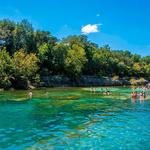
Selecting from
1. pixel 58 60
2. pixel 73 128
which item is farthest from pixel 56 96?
pixel 58 60

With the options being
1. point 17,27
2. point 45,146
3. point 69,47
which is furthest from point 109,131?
point 69,47

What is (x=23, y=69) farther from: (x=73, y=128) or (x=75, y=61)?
(x=73, y=128)

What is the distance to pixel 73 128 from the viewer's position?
3975 cm

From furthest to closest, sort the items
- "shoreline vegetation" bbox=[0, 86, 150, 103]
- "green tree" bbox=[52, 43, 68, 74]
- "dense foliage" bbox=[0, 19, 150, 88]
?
"green tree" bbox=[52, 43, 68, 74], "dense foliage" bbox=[0, 19, 150, 88], "shoreline vegetation" bbox=[0, 86, 150, 103]

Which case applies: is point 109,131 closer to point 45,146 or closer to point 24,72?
point 45,146

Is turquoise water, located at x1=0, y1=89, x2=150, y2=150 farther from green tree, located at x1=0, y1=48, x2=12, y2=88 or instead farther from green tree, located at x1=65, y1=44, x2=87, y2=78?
green tree, located at x1=65, y1=44, x2=87, y2=78

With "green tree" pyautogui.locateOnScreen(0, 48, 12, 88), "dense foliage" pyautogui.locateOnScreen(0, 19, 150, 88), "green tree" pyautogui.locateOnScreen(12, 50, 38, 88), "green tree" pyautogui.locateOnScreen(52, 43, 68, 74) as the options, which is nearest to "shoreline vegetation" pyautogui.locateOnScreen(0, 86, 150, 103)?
"green tree" pyautogui.locateOnScreen(0, 48, 12, 88)

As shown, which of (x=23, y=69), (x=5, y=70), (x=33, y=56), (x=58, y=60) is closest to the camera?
(x=5, y=70)

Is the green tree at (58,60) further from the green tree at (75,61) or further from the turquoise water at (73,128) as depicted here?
the turquoise water at (73,128)

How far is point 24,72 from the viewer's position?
121812mm

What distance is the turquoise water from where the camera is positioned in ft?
103

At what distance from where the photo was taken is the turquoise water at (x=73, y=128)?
31312 mm

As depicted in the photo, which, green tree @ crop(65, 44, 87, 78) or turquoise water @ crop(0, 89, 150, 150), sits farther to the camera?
green tree @ crop(65, 44, 87, 78)

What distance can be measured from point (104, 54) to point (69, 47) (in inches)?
1144
